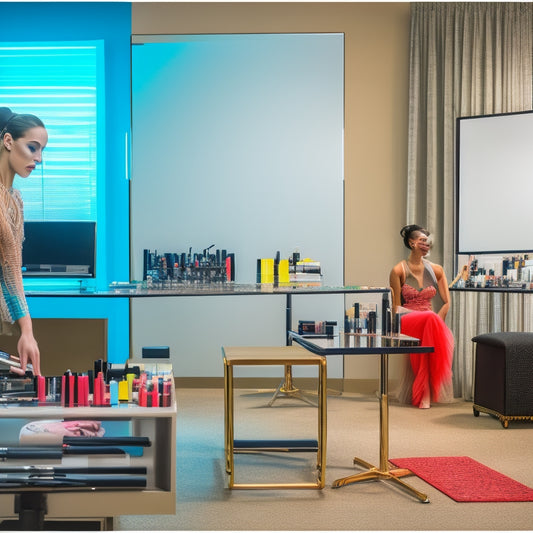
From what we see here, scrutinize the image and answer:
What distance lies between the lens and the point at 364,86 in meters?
6.52

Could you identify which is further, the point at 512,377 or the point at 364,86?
the point at 364,86

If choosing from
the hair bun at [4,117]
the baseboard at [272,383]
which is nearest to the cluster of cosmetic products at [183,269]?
the baseboard at [272,383]

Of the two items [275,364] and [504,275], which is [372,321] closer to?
[275,364]

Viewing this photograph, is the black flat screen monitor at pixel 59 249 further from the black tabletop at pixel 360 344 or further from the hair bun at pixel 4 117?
the hair bun at pixel 4 117

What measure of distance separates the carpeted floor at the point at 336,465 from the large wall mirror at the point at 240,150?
1311 millimetres

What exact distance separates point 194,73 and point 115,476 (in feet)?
16.3

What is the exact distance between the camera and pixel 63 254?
5.49m

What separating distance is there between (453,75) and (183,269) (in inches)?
107

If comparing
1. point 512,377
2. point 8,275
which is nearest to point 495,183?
point 512,377

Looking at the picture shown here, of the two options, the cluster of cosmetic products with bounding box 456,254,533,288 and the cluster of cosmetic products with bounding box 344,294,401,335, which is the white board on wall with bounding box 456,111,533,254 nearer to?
the cluster of cosmetic products with bounding box 456,254,533,288

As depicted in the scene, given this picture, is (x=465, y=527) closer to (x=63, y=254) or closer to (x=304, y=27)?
(x=63, y=254)

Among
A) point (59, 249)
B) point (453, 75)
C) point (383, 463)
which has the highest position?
point (453, 75)

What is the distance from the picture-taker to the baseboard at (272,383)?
21.7 feet

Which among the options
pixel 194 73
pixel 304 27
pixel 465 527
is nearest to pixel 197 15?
pixel 194 73
